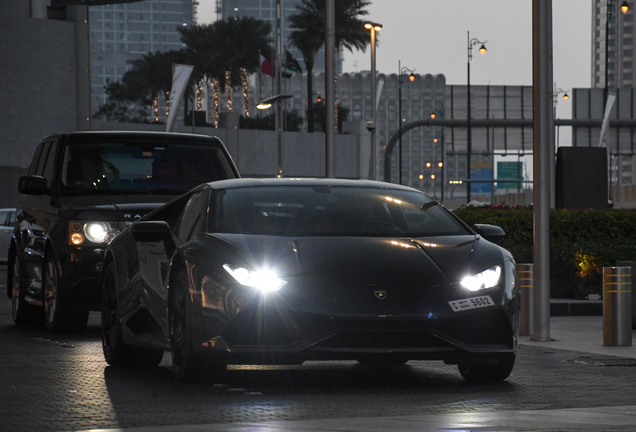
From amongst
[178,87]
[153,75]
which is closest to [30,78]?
[178,87]

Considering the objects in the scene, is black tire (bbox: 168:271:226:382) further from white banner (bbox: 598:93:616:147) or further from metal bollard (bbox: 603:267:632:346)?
white banner (bbox: 598:93:616:147)

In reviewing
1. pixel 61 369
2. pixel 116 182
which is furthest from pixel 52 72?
pixel 61 369

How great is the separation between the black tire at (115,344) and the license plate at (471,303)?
2.46 metres

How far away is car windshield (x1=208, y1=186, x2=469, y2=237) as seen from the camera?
25.8ft

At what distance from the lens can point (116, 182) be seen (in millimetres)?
12219

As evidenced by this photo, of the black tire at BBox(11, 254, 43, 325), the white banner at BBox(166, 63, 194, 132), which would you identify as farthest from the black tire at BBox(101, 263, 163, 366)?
the white banner at BBox(166, 63, 194, 132)

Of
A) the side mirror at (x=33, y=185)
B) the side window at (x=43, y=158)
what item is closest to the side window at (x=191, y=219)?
the side mirror at (x=33, y=185)

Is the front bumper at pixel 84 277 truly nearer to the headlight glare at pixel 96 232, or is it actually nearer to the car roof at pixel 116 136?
the headlight glare at pixel 96 232

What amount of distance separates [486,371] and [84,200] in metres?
5.16

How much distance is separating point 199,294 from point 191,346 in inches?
13.0

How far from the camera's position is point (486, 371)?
808 centimetres

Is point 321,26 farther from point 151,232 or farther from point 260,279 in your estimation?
point 260,279

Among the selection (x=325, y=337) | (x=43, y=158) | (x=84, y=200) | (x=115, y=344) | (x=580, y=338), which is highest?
(x=43, y=158)

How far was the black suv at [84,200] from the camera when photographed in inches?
447
